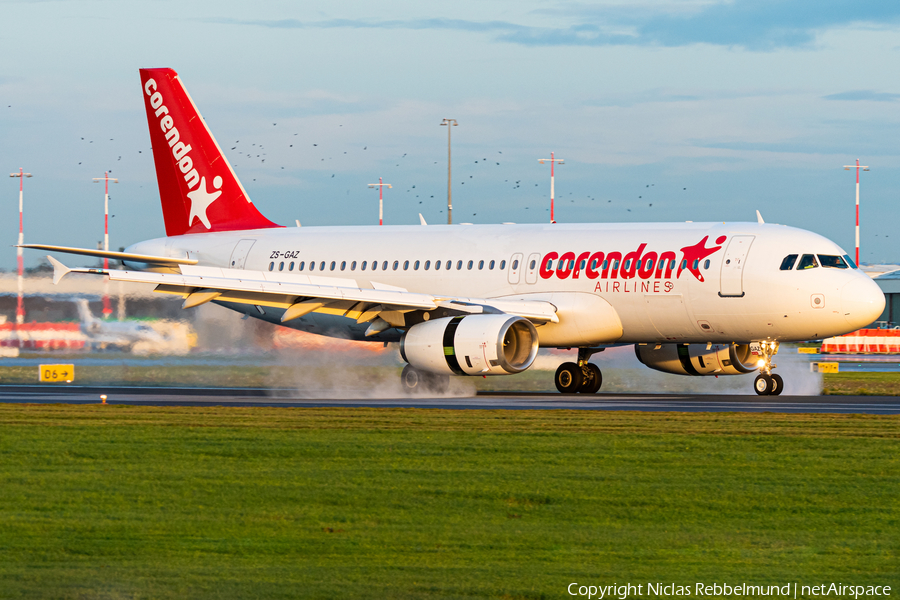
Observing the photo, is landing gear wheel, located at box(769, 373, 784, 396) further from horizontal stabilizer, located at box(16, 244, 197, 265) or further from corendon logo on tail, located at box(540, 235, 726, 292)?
horizontal stabilizer, located at box(16, 244, 197, 265)

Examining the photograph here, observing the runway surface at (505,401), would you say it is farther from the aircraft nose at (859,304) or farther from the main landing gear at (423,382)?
the aircraft nose at (859,304)

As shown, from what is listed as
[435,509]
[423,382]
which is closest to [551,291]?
[423,382]

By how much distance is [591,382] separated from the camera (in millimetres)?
34312

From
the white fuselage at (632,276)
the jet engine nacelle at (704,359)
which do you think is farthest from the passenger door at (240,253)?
the jet engine nacelle at (704,359)

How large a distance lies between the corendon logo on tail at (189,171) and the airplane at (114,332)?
5.84m

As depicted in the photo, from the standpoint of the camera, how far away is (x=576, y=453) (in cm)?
1653

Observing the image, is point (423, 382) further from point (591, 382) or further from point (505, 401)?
point (591, 382)

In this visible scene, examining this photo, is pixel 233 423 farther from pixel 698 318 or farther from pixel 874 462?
pixel 698 318

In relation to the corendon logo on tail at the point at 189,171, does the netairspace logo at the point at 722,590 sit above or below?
below

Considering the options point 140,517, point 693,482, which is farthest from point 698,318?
point 140,517

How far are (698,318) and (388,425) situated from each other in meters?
11.8

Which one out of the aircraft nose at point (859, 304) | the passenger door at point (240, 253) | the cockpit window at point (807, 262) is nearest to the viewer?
the aircraft nose at point (859, 304)

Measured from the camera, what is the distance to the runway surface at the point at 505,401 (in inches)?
1024

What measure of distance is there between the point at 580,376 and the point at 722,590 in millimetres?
25914
